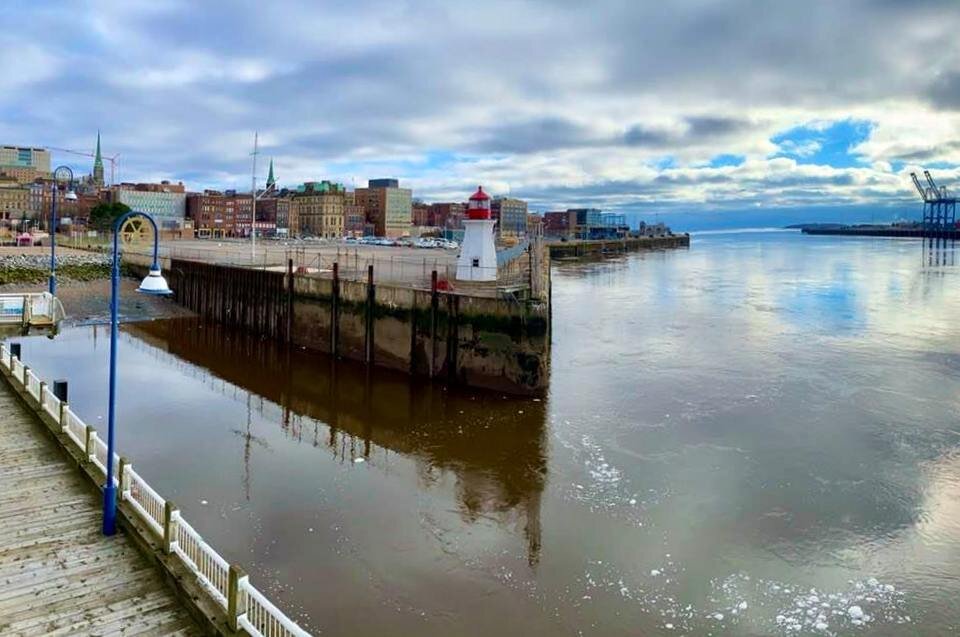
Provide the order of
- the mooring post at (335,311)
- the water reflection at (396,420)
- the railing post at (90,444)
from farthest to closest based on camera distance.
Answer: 1. the mooring post at (335,311)
2. the water reflection at (396,420)
3. the railing post at (90,444)

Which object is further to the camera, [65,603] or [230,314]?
[230,314]

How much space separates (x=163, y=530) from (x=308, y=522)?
478cm

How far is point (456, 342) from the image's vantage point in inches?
1080

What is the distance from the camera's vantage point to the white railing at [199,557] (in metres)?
8.16

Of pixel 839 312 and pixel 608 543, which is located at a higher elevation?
pixel 839 312

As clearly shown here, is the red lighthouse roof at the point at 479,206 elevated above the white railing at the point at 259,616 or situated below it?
above

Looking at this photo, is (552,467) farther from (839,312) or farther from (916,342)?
(839,312)

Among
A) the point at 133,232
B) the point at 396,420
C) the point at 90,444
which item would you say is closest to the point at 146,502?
the point at 90,444

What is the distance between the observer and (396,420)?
22891mm

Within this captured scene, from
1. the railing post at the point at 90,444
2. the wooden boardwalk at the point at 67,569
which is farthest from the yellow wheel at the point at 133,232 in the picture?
the wooden boardwalk at the point at 67,569

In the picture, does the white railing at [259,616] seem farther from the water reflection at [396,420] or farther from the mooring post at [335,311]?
the mooring post at [335,311]

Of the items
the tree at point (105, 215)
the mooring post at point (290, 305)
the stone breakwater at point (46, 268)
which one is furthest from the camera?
the tree at point (105, 215)

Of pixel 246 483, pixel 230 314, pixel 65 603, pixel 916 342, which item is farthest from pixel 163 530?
pixel 916 342

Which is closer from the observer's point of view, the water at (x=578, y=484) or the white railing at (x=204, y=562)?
the white railing at (x=204, y=562)
